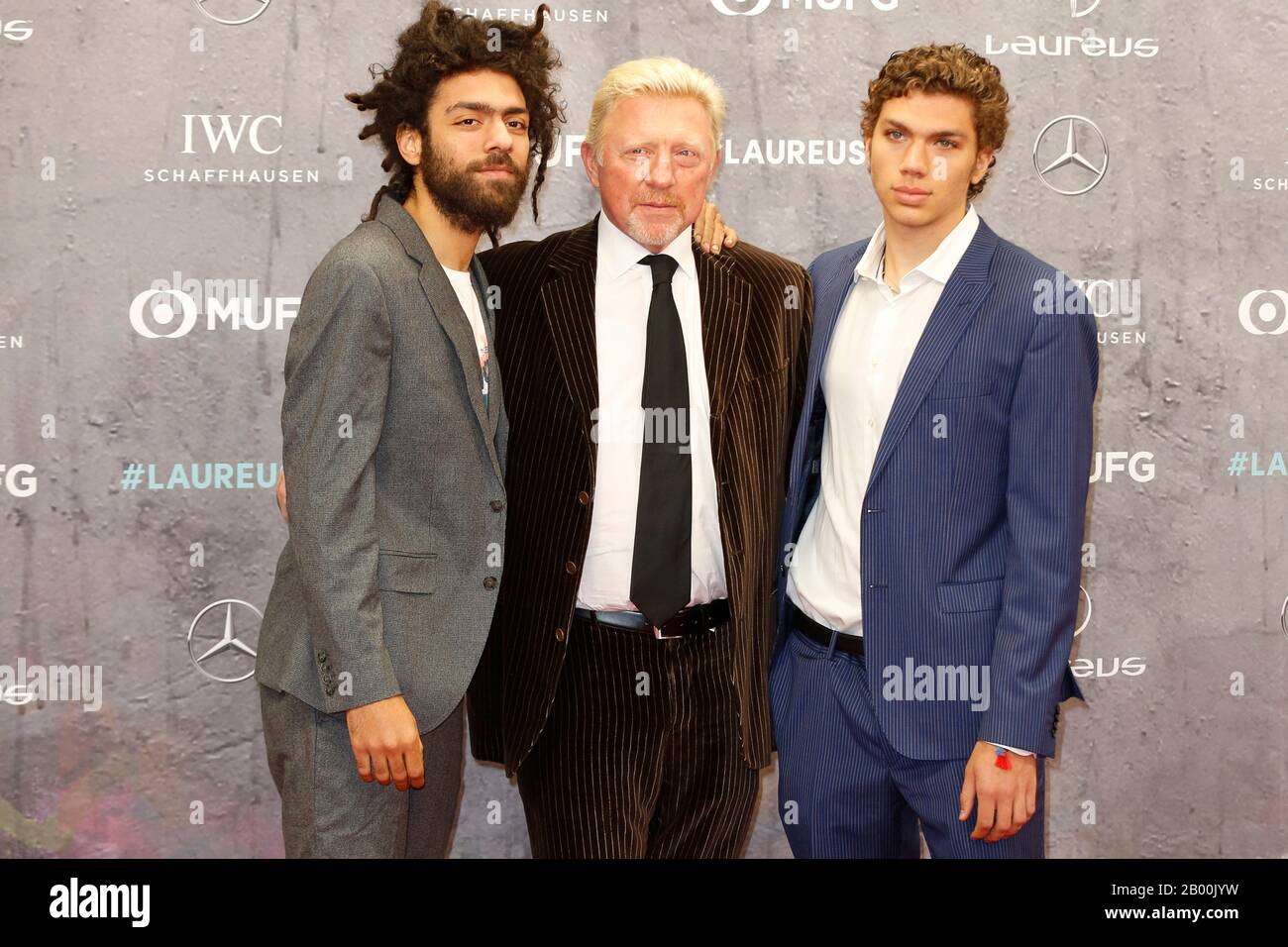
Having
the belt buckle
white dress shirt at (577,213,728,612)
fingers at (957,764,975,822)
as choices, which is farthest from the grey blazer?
fingers at (957,764,975,822)

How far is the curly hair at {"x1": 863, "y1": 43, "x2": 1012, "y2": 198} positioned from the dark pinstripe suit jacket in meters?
0.49

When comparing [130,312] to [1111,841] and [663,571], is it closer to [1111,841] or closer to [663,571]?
[663,571]

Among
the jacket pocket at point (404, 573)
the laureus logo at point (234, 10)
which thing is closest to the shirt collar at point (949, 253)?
the jacket pocket at point (404, 573)

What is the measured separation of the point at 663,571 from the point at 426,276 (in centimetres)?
78

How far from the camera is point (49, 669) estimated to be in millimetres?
3402

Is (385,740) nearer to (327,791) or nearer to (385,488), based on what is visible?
(327,791)

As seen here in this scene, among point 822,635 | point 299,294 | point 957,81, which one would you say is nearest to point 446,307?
point 822,635

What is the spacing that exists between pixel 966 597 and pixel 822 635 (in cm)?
31

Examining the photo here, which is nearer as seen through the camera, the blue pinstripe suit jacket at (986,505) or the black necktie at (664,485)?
the blue pinstripe suit jacket at (986,505)

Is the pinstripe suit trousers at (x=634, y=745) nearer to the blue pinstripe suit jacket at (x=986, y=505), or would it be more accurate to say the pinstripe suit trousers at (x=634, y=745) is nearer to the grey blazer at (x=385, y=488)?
the grey blazer at (x=385, y=488)

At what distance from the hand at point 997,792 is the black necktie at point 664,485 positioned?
68 centimetres

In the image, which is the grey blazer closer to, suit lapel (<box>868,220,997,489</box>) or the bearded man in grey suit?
the bearded man in grey suit

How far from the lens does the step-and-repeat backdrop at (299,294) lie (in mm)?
3322

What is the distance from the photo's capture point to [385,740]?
2152 millimetres
